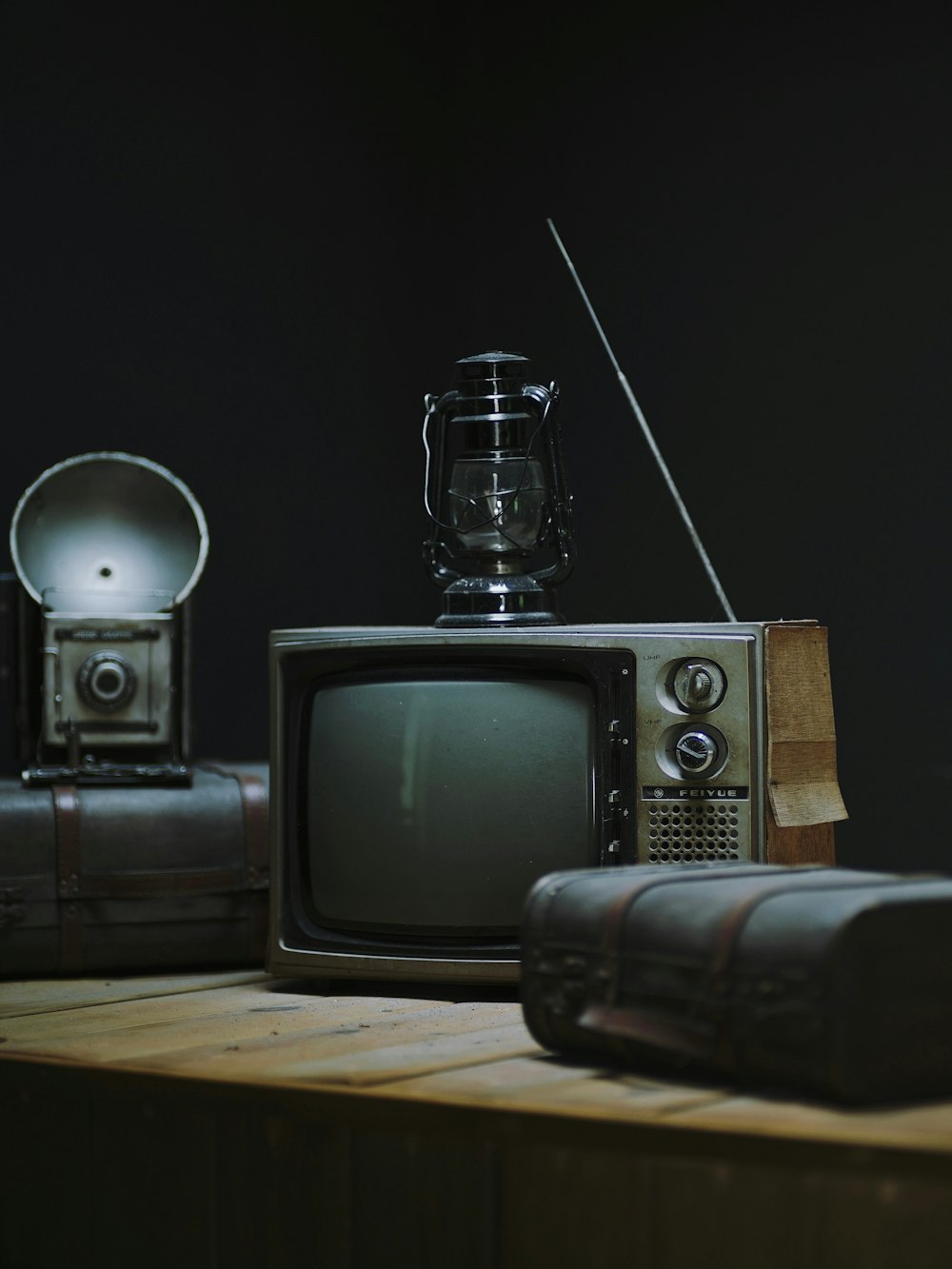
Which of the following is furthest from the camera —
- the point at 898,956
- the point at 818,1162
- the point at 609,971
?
the point at 609,971

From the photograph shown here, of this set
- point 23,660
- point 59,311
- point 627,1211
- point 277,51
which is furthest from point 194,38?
point 627,1211

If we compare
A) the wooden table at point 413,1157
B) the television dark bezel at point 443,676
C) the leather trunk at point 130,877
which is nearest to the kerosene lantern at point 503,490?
the television dark bezel at point 443,676

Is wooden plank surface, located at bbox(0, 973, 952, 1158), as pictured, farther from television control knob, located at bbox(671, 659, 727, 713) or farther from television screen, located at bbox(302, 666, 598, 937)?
television control knob, located at bbox(671, 659, 727, 713)

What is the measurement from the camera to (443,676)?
7.56 ft

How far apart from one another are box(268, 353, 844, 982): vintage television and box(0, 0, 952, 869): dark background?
0.70 metres

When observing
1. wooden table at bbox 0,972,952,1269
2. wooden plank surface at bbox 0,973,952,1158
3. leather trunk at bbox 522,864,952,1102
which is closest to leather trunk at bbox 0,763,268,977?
wooden plank surface at bbox 0,973,952,1158

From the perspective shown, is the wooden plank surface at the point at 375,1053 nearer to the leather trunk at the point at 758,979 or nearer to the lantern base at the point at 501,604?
the leather trunk at the point at 758,979

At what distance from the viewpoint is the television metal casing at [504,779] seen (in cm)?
218

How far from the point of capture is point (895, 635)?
2.88m

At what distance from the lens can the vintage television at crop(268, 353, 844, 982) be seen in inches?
86.2

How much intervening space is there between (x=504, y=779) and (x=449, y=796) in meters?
0.07

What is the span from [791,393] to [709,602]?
0.37 meters

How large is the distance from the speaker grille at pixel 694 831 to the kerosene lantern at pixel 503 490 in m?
0.33

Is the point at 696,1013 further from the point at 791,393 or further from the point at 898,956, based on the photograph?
the point at 791,393
